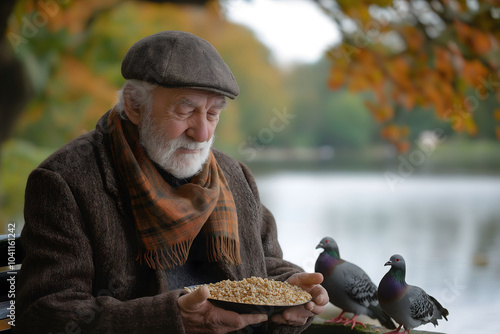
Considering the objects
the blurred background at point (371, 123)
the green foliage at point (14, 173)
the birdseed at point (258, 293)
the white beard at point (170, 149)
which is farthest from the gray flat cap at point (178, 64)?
the green foliage at point (14, 173)

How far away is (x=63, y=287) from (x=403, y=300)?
34.0 inches

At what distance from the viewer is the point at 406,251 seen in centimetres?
389

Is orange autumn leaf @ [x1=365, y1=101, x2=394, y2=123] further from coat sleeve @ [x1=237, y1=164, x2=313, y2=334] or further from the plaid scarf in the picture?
the plaid scarf

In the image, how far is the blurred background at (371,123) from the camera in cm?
334

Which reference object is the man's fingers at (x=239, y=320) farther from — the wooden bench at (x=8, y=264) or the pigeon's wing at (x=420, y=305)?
the wooden bench at (x=8, y=264)

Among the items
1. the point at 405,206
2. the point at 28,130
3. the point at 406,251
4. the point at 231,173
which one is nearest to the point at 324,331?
the point at 231,173

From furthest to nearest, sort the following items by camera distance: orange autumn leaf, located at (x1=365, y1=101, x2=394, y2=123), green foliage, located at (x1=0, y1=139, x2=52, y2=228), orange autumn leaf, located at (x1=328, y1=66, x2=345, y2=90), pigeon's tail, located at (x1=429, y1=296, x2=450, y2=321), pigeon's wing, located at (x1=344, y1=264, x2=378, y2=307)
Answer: green foliage, located at (x1=0, y1=139, x2=52, y2=228)
orange autumn leaf, located at (x1=365, y1=101, x2=394, y2=123)
orange autumn leaf, located at (x1=328, y1=66, x2=345, y2=90)
pigeon's wing, located at (x1=344, y1=264, x2=378, y2=307)
pigeon's tail, located at (x1=429, y1=296, x2=450, y2=321)

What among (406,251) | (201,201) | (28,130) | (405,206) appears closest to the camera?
(201,201)

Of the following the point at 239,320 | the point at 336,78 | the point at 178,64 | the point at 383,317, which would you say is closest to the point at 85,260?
the point at 239,320

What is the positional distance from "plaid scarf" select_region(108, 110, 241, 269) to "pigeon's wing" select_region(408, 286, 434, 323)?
1.65 ft

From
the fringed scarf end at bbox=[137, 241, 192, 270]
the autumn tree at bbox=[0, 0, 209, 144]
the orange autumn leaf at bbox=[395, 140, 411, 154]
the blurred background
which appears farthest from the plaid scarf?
the orange autumn leaf at bbox=[395, 140, 411, 154]

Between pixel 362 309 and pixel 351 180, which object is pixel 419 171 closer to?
pixel 351 180

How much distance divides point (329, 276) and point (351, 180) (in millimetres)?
2623

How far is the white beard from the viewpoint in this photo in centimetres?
151
